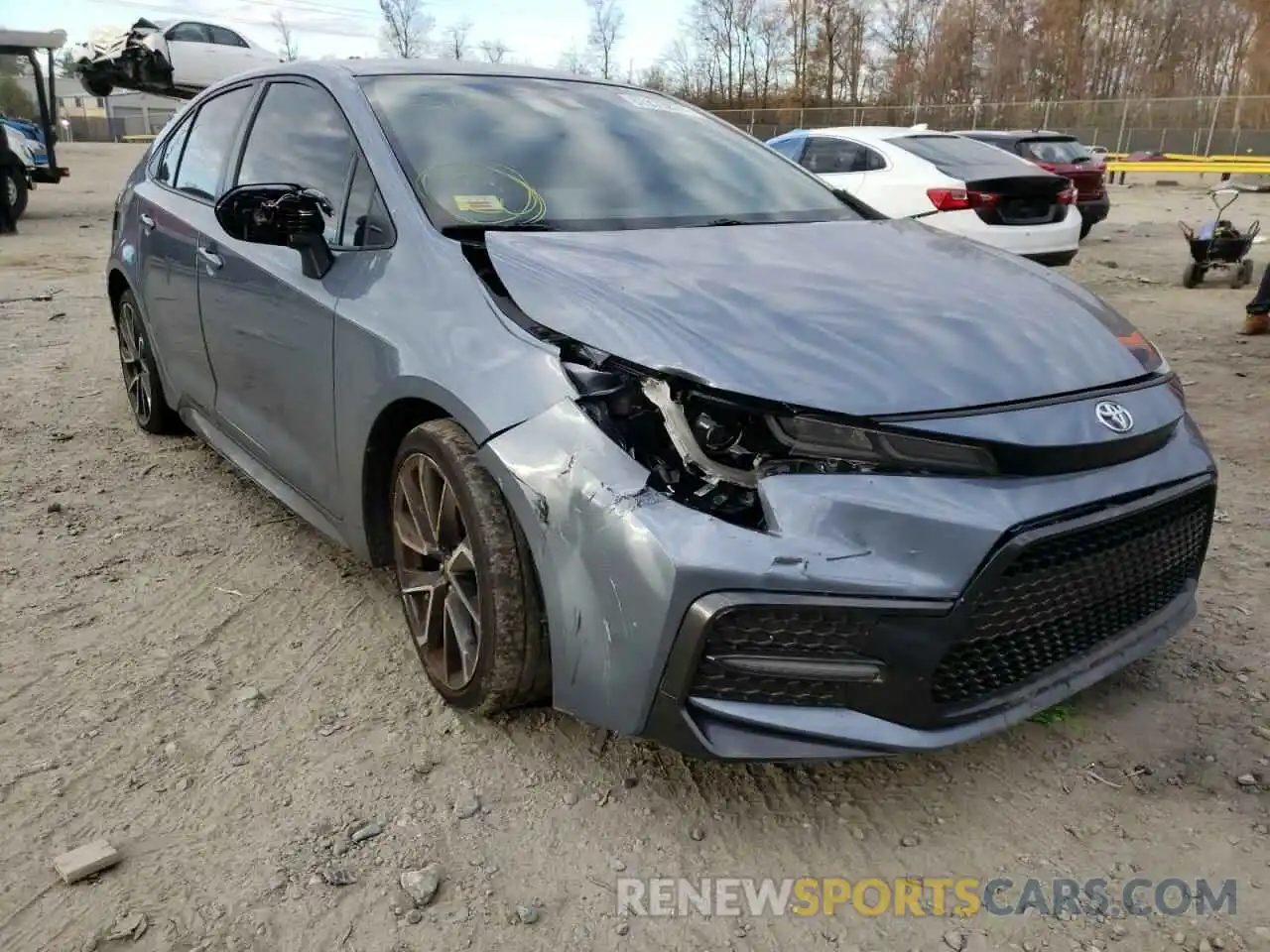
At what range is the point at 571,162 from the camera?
291 cm

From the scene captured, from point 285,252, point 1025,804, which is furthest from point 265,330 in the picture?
point 1025,804

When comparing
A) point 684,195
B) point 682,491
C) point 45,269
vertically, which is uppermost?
point 684,195

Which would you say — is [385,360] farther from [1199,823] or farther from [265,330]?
[1199,823]

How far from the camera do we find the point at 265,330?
9.80 feet

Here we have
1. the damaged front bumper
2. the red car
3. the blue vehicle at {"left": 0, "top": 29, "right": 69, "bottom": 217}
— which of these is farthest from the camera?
the blue vehicle at {"left": 0, "top": 29, "right": 69, "bottom": 217}

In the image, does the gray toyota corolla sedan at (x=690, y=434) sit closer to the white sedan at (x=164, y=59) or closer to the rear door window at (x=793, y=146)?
the rear door window at (x=793, y=146)

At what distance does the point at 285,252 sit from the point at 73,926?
1.85m

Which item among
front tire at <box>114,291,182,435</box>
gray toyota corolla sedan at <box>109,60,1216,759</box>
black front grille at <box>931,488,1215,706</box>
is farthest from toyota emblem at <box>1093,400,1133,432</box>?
front tire at <box>114,291,182,435</box>

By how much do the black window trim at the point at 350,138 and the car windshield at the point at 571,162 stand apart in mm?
98

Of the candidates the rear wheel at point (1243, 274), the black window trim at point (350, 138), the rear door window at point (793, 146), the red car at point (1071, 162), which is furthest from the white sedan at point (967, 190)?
the black window trim at point (350, 138)

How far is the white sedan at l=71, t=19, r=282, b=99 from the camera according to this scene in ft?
59.6

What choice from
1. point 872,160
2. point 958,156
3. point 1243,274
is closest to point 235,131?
point 872,160

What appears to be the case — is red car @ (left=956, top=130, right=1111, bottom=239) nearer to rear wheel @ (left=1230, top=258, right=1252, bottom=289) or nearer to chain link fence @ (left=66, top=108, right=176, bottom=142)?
rear wheel @ (left=1230, top=258, right=1252, bottom=289)

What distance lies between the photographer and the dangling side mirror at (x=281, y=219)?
2.62m
